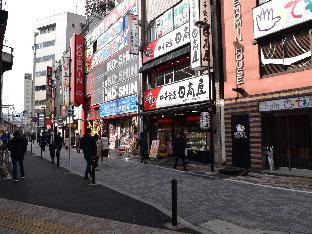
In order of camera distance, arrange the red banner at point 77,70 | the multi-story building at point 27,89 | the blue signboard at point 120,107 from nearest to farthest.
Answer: the blue signboard at point 120,107
the red banner at point 77,70
the multi-story building at point 27,89

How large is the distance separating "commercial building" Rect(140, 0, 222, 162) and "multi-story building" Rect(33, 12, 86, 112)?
6858 centimetres

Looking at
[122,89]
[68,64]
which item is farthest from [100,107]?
[68,64]

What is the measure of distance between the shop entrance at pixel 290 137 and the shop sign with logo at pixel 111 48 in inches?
667

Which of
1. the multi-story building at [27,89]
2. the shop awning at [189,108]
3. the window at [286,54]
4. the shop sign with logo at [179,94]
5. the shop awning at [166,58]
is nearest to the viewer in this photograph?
the window at [286,54]

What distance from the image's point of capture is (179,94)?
21203 mm

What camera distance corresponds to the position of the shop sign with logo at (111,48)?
29409 millimetres

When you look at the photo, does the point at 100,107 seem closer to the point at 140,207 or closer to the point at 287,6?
the point at 287,6

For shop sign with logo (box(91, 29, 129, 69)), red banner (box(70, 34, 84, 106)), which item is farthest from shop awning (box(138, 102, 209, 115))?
red banner (box(70, 34, 84, 106))

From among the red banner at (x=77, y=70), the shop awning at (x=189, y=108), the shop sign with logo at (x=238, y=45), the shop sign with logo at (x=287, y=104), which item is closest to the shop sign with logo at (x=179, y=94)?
the shop awning at (x=189, y=108)

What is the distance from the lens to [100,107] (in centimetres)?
3541

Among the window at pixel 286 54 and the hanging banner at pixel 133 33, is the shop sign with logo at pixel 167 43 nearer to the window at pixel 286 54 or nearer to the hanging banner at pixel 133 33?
the hanging banner at pixel 133 33

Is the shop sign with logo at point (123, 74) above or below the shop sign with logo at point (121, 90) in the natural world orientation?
above

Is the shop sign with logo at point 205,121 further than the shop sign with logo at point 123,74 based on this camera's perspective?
No

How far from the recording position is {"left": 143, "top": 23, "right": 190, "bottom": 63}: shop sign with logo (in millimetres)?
20514
